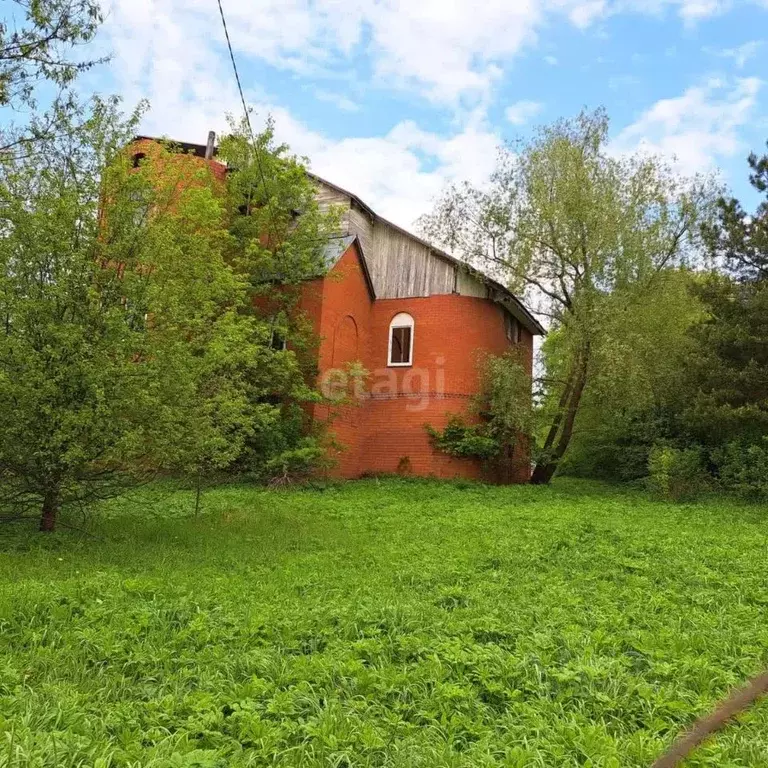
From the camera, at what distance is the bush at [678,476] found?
16.9 meters

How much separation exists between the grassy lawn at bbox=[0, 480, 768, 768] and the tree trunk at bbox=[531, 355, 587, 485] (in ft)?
34.2

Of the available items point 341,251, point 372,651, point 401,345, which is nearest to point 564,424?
point 401,345

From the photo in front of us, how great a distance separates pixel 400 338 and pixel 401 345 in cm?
25

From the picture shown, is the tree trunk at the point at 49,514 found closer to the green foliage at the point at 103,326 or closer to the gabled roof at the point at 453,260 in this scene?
the green foliage at the point at 103,326

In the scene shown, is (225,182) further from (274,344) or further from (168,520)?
(168,520)

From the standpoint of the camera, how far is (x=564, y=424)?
68.0 ft

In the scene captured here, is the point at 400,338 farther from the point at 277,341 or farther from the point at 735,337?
the point at 735,337

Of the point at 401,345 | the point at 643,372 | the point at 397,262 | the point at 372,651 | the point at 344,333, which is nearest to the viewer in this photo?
the point at 372,651

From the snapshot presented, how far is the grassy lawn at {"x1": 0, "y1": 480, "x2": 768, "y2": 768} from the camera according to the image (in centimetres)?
331

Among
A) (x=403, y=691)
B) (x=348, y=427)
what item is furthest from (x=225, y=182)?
(x=403, y=691)

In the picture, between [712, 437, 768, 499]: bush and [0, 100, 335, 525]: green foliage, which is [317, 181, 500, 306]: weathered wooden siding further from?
[0, 100, 335, 525]: green foliage

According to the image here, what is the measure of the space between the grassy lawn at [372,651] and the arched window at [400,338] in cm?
1282

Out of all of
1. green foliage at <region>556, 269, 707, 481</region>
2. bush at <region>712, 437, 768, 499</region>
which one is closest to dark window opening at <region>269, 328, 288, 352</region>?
green foliage at <region>556, 269, 707, 481</region>

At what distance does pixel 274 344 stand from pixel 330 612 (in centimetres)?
1493
